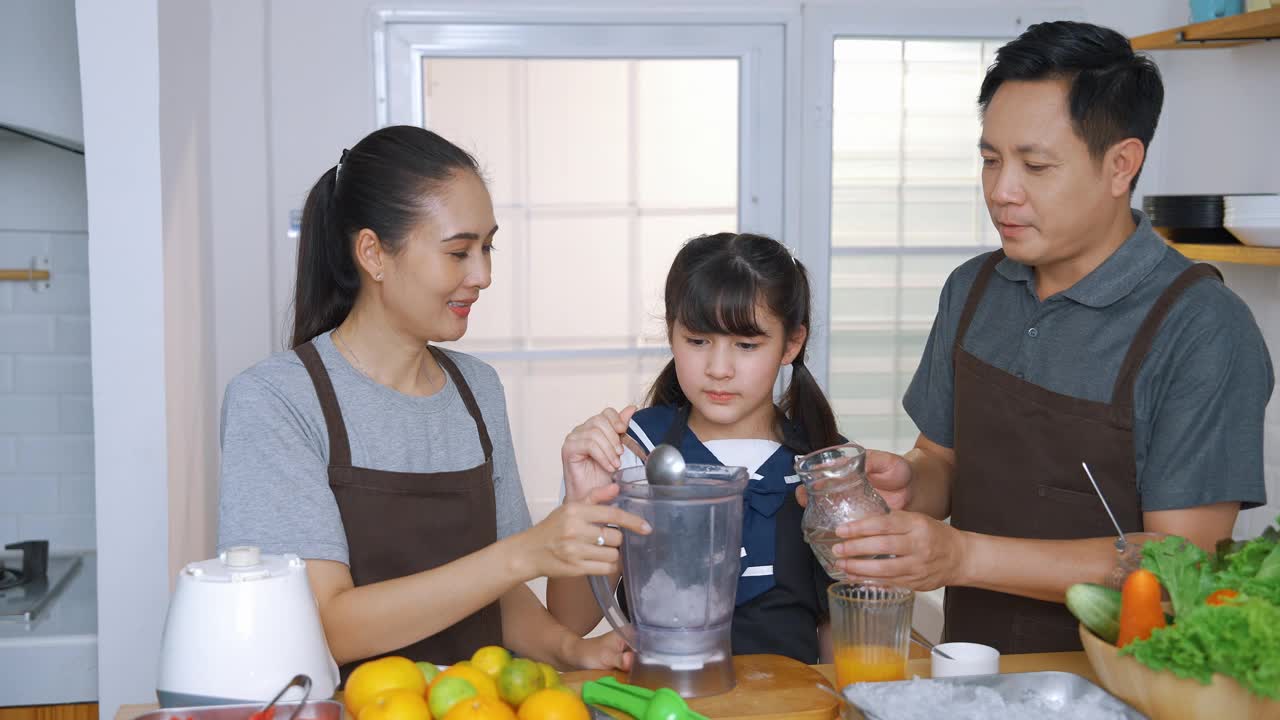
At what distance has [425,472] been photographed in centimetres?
173

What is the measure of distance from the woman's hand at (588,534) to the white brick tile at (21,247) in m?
2.24

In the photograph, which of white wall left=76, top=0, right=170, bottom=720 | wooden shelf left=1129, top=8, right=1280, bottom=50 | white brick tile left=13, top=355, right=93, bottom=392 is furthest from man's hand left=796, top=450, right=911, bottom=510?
white brick tile left=13, top=355, right=93, bottom=392

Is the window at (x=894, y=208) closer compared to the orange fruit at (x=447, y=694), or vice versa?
the orange fruit at (x=447, y=694)

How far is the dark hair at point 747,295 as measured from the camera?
1.78 m

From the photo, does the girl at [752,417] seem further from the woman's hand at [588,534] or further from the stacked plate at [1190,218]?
the stacked plate at [1190,218]

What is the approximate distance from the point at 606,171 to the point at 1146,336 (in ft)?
6.43

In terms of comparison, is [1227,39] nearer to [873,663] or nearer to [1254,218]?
[1254,218]

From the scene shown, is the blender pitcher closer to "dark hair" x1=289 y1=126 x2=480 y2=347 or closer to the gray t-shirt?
the gray t-shirt

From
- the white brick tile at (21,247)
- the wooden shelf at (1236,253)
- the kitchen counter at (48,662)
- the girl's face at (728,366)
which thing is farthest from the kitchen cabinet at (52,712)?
the wooden shelf at (1236,253)

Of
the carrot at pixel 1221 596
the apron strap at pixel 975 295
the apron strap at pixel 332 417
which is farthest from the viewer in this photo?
the apron strap at pixel 975 295

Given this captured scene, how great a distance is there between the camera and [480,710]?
1.13 m

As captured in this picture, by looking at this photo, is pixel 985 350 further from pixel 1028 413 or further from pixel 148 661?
pixel 148 661

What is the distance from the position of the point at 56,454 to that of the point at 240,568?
218cm

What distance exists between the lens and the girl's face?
1783mm
